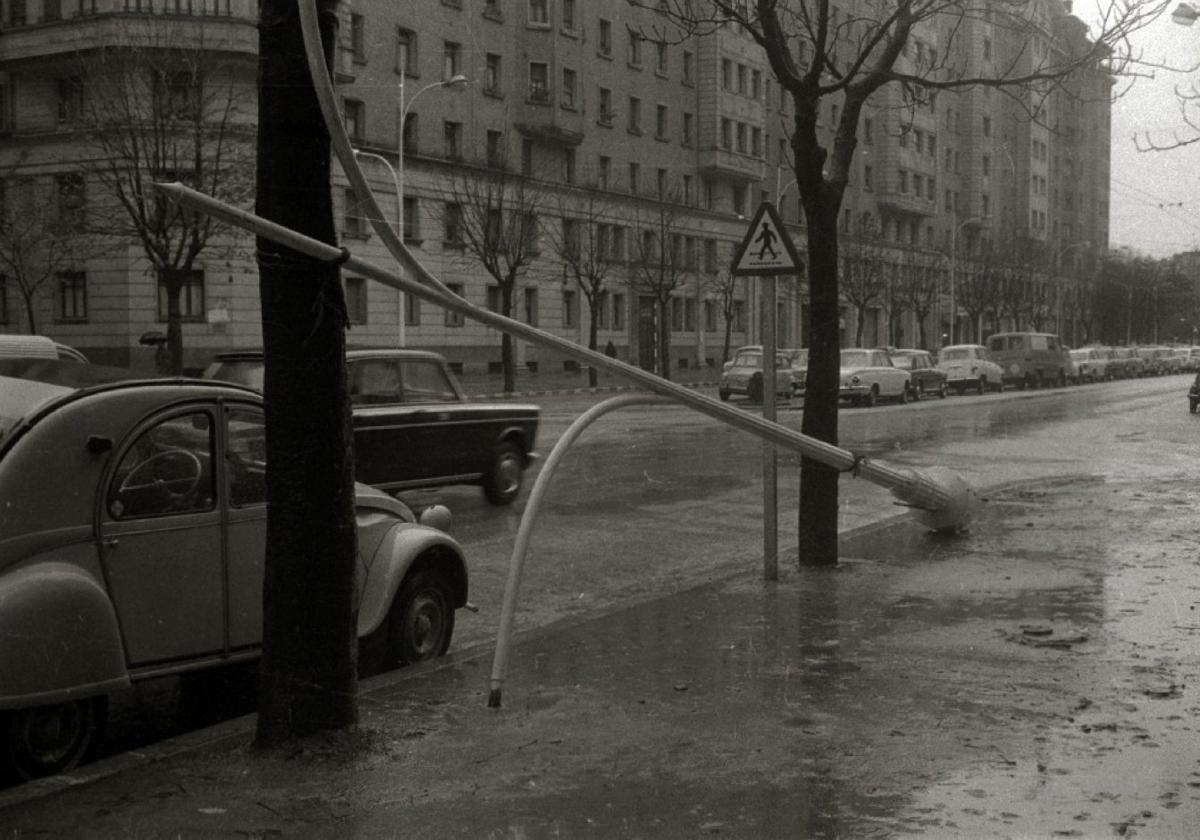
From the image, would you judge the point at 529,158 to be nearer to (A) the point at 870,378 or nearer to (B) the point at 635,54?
(B) the point at 635,54

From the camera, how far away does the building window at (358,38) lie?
4847 centimetres

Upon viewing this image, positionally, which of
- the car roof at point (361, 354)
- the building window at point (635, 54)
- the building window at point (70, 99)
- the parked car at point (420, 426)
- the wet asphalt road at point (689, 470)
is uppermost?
the building window at point (635, 54)

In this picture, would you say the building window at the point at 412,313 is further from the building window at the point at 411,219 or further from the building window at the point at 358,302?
the building window at the point at 411,219

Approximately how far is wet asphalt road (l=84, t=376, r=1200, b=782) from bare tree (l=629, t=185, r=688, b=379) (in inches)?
840

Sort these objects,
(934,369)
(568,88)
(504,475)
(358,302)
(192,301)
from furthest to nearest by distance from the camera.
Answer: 1. (568,88)
2. (358,302)
3. (934,369)
4. (192,301)
5. (504,475)

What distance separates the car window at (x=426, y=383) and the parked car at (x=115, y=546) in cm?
727

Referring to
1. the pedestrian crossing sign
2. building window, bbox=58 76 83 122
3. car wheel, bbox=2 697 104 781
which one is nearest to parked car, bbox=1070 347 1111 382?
building window, bbox=58 76 83 122

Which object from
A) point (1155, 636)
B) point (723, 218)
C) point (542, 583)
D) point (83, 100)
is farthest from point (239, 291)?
point (1155, 636)

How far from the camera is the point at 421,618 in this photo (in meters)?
7.41

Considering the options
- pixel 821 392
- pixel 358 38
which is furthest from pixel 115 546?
pixel 358 38

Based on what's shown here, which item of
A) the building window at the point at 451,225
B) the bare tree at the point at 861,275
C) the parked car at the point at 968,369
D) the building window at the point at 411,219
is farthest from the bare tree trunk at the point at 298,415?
the bare tree at the point at 861,275

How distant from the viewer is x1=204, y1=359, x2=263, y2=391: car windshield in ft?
42.3

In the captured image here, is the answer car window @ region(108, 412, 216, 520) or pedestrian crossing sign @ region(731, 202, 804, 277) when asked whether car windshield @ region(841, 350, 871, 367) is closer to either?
pedestrian crossing sign @ region(731, 202, 804, 277)

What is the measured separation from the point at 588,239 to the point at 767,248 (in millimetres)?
46611
